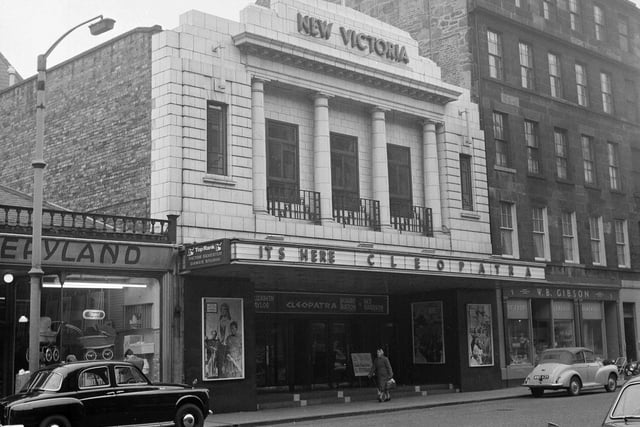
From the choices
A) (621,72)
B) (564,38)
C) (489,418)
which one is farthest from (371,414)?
(621,72)

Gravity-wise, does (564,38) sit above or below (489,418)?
above

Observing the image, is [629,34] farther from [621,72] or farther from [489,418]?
[489,418]

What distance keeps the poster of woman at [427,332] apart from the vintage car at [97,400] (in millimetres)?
13981

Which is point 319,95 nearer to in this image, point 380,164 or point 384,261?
point 380,164

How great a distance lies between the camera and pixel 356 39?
91.3 ft

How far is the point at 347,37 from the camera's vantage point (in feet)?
90.5

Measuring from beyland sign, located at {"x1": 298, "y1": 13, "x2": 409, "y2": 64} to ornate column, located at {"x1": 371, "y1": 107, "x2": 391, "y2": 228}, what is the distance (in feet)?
7.01

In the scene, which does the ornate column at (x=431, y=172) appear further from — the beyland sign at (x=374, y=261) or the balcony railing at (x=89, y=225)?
the balcony railing at (x=89, y=225)

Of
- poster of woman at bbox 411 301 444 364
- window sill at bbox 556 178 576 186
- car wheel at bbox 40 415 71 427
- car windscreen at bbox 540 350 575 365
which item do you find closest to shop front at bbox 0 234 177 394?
car wheel at bbox 40 415 71 427

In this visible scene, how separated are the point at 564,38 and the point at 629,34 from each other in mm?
6711

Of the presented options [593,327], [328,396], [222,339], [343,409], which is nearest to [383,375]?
[328,396]

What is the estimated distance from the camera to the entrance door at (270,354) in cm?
2673

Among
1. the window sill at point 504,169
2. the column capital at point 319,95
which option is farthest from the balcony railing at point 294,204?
the window sill at point 504,169

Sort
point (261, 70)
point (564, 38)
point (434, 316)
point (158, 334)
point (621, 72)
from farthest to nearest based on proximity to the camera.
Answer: point (621, 72), point (564, 38), point (434, 316), point (261, 70), point (158, 334)
